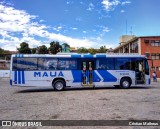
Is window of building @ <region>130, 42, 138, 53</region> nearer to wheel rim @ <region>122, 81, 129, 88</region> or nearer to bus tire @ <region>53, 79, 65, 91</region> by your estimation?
wheel rim @ <region>122, 81, 129, 88</region>

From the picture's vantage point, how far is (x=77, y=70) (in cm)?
1973

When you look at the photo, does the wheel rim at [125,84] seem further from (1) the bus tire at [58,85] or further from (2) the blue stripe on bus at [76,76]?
(1) the bus tire at [58,85]

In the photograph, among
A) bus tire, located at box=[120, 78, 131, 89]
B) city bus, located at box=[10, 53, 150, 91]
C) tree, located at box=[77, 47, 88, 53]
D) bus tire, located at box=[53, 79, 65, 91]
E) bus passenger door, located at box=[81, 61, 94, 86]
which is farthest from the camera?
tree, located at box=[77, 47, 88, 53]

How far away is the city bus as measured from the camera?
18.9 m

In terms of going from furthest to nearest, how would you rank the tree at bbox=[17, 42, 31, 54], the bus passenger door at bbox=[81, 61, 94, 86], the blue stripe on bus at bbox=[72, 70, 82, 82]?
the tree at bbox=[17, 42, 31, 54], the bus passenger door at bbox=[81, 61, 94, 86], the blue stripe on bus at bbox=[72, 70, 82, 82]

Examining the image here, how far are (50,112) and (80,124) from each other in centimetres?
244

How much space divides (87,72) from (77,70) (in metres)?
0.85

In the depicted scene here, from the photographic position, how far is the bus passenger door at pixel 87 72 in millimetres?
19844

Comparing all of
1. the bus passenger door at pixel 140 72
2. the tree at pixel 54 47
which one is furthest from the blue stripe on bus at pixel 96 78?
the tree at pixel 54 47

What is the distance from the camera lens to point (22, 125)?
25.0 ft

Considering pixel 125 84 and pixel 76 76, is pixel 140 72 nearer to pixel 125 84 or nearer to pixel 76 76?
pixel 125 84

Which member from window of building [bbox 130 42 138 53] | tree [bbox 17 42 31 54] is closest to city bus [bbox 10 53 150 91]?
window of building [bbox 130 42 138 53]

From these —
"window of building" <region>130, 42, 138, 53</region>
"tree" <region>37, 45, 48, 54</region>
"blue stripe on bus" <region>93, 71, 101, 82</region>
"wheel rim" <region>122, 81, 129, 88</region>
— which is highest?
"tree" <region>37, 45, 48, 54</region>

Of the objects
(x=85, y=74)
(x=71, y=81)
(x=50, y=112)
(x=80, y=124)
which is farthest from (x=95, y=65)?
(x=80, y=124)
